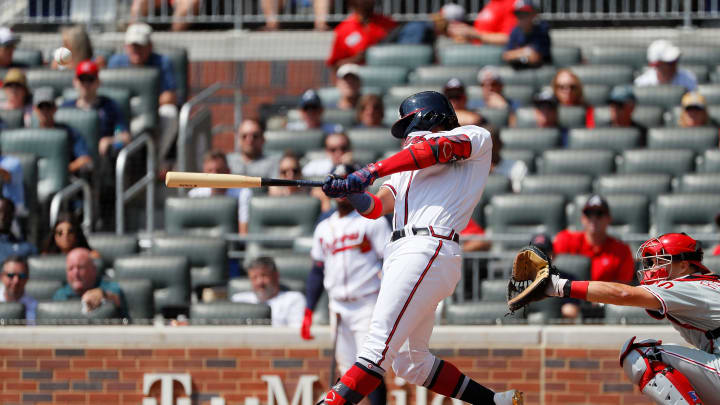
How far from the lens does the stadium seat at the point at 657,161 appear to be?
966 centimetres

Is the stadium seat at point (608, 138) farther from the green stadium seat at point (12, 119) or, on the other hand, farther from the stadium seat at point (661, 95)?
the green stadium seat at point (12, 119)

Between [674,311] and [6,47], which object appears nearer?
[674,311]

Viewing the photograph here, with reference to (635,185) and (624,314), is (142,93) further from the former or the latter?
(624,314)

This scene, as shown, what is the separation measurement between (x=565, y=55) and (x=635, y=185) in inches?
101

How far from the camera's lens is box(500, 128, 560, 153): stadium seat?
1002 centimetres

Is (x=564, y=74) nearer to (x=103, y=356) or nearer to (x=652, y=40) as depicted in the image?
(x=652, y=40)

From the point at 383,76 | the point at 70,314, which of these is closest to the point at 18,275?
the point at 70,314

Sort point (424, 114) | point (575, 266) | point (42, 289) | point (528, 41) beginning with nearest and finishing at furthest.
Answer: point (424, 114) → point (575, 266) → point (42, 289) → point (528, 41)

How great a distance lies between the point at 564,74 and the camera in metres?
10.3

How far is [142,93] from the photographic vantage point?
10.8 meters

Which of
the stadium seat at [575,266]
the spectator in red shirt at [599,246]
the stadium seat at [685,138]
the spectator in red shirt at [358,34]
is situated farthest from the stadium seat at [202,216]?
the stadium seat at [685,138]

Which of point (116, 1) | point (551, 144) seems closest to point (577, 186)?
point (551, 144)

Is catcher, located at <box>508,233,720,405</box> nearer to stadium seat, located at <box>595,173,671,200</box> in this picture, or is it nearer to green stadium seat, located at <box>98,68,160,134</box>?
stadium seat, located at <box>595,173,671,200</box>

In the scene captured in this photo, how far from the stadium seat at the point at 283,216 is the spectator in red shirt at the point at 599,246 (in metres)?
1.88
